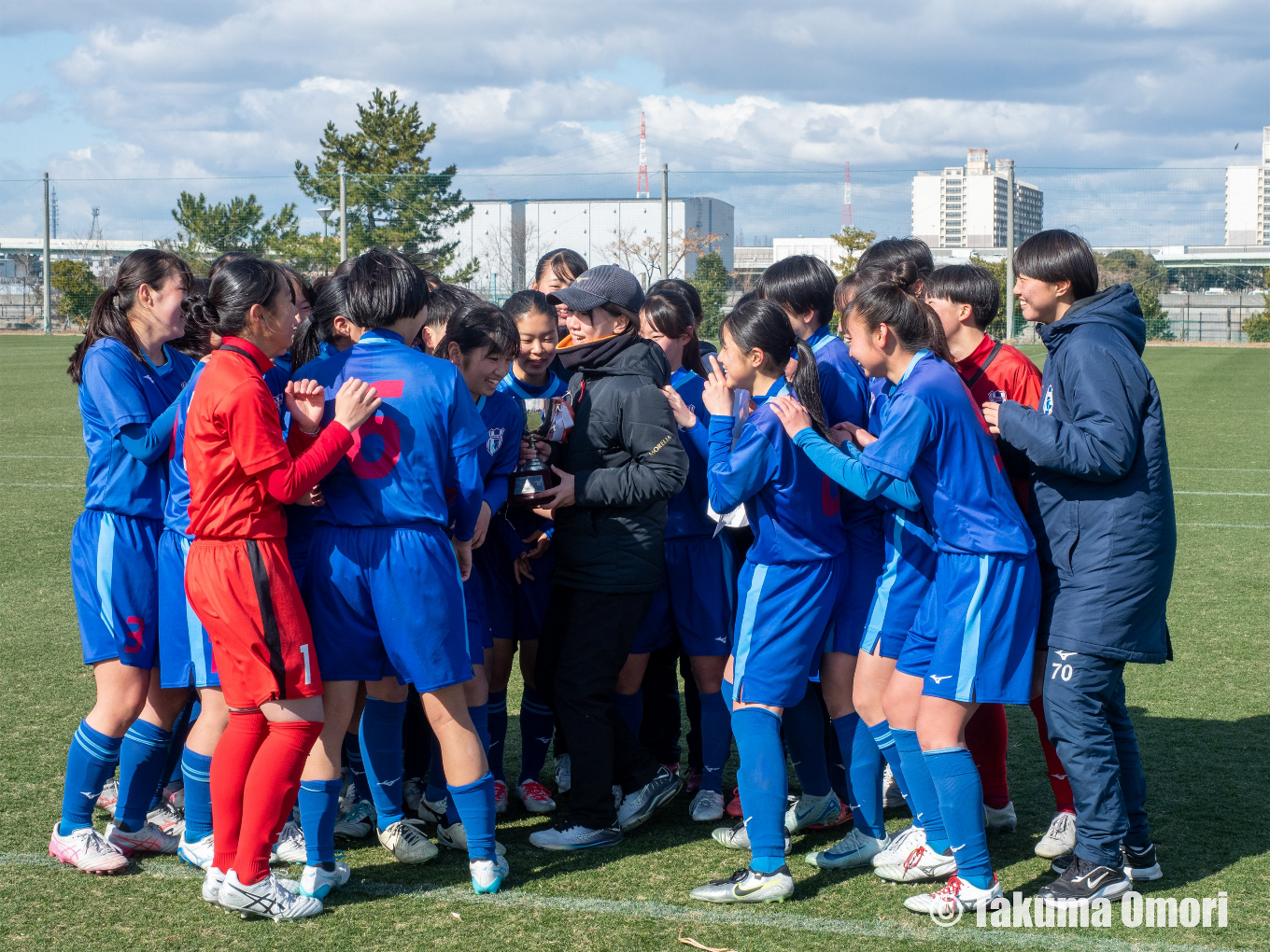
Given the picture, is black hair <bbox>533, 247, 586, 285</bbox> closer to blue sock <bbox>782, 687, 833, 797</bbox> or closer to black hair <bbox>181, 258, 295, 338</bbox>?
black hair <bbox>181, 258, 295, 338</bbox>

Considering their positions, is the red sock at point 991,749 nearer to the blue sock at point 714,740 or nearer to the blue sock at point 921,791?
the blue sock at point 921,791

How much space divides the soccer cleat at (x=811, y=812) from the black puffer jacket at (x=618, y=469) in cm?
93

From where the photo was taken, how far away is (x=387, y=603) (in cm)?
312

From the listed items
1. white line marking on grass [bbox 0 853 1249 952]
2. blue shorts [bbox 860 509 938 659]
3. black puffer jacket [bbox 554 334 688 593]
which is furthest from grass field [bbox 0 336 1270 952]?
black puffer jacket [bbox 554 334 688 593]

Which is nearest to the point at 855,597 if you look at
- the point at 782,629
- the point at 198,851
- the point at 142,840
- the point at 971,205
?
the point at 782,629

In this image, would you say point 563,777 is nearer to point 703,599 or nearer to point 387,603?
point 703,599

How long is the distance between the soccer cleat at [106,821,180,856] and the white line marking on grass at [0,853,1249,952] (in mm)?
95

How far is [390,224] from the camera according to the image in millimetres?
28547

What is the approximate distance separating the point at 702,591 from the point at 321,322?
1.60m

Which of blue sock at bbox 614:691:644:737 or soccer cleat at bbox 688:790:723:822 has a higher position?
blue sock at bbox 614:691:644:737

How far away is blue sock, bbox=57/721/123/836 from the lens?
3.42 m

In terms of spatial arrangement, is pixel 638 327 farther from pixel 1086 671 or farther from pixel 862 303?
pixel 1086 671

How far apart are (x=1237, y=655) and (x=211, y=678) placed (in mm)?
4948

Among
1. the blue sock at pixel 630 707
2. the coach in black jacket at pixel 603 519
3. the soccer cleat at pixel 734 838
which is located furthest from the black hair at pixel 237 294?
the soccer cleat at pixel 734 838
